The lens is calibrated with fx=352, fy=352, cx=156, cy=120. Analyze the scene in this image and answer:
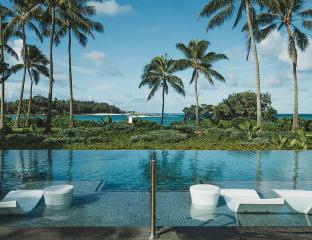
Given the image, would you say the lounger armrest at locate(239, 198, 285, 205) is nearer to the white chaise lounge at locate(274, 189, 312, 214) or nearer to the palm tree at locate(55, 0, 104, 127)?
the white chaise lounge at locate(274, 189, 312, 214)

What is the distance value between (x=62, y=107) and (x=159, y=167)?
73.5 meters

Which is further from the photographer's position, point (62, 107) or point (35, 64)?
point (62, 107)

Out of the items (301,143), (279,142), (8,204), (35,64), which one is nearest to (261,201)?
(8,204)

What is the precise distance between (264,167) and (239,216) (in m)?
6.73

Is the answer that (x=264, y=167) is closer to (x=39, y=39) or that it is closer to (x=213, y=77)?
(x=213, y=77)

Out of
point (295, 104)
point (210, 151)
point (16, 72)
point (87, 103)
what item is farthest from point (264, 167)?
point (87, 103)

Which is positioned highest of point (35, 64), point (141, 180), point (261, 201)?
point (35, 64)

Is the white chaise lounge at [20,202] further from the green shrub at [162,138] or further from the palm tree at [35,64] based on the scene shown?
the palm tree at [35,64]

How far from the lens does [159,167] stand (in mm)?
12234

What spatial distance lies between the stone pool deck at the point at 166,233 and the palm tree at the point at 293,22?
889 inches

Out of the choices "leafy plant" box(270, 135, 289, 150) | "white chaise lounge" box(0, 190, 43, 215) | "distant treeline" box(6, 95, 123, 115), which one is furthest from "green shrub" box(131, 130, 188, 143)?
"distant treeline" box(6, 95, 123, 115)

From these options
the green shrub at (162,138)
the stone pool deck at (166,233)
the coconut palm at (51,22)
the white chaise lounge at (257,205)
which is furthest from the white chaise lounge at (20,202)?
the coconut palm at (51,22)

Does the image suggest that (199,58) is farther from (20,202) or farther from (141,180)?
(20,202)

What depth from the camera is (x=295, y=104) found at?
2550 cm
